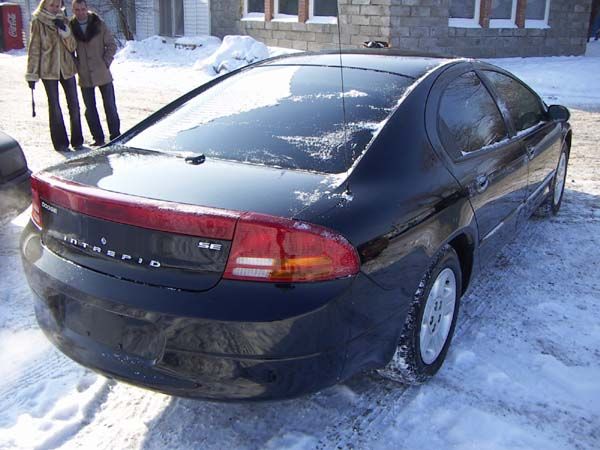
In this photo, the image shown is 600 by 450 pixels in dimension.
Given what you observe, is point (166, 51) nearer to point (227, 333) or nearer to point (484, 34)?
point (484, 34)

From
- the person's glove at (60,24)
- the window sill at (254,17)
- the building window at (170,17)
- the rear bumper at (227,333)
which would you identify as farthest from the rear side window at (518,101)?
the building window at (170,17)

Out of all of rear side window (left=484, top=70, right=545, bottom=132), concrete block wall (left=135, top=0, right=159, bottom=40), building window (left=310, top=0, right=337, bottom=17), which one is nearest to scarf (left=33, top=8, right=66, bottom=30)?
rear side window (left=484, top=70, right=545, bottom=132)

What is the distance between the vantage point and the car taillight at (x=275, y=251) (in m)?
2.21

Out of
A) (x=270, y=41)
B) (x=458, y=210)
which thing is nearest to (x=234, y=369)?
(x=458, y=210)

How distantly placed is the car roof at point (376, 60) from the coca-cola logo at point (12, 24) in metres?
21.8

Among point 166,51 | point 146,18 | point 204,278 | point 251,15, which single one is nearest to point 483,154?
point 204,278

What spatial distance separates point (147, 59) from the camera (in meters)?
17.7

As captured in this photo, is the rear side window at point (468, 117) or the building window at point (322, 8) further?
the building window at point (322, 8)

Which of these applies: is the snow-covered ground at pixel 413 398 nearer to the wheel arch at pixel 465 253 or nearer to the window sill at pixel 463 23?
the wheel arch at pixel 465 253

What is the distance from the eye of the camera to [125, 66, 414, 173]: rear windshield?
9.16 ft

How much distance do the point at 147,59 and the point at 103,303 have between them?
16442mm

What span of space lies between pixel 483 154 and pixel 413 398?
1335 millimetres

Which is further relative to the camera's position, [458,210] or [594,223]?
[594,223]

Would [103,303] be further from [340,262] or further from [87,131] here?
[87,131]
